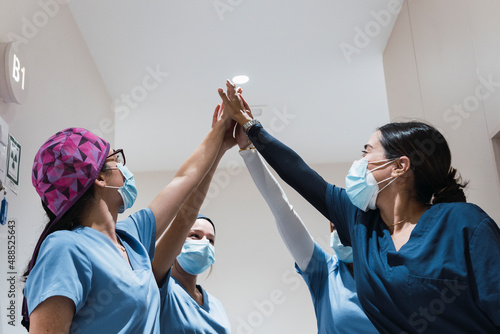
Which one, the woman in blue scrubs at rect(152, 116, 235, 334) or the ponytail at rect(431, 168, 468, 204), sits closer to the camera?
the ponytail at rect(431, 168, 468, 204)

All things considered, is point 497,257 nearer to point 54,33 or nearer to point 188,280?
point 188,280

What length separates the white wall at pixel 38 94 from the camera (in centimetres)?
199

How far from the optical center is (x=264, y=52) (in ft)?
11.3

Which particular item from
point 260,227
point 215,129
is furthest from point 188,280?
point 260,227

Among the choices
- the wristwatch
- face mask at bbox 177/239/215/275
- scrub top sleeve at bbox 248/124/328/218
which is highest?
the wristwatch

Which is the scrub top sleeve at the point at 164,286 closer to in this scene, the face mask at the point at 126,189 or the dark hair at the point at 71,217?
the face mask at the point at 126,189

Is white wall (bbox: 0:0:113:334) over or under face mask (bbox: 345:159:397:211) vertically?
over

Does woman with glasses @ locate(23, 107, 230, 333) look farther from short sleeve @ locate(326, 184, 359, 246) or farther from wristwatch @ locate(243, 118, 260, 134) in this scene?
short sleeve @ locate(326, 184, 359, 246)

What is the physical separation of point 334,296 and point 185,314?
1.75 ft

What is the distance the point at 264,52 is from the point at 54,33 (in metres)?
1.31

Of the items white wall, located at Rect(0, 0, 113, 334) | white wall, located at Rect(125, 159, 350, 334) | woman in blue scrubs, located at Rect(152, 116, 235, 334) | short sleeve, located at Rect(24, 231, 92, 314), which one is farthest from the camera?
white wall, located at Rect(125, 159, 350, 334)

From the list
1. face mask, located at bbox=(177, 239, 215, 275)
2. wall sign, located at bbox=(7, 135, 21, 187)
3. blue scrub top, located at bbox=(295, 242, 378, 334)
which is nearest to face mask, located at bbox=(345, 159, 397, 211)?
blue scrub top, located at bbox=(295, 242, 378, 334)

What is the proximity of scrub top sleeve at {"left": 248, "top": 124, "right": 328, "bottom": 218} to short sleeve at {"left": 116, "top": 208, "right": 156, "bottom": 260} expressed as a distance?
40cm

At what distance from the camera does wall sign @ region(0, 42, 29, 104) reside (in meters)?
1.87
